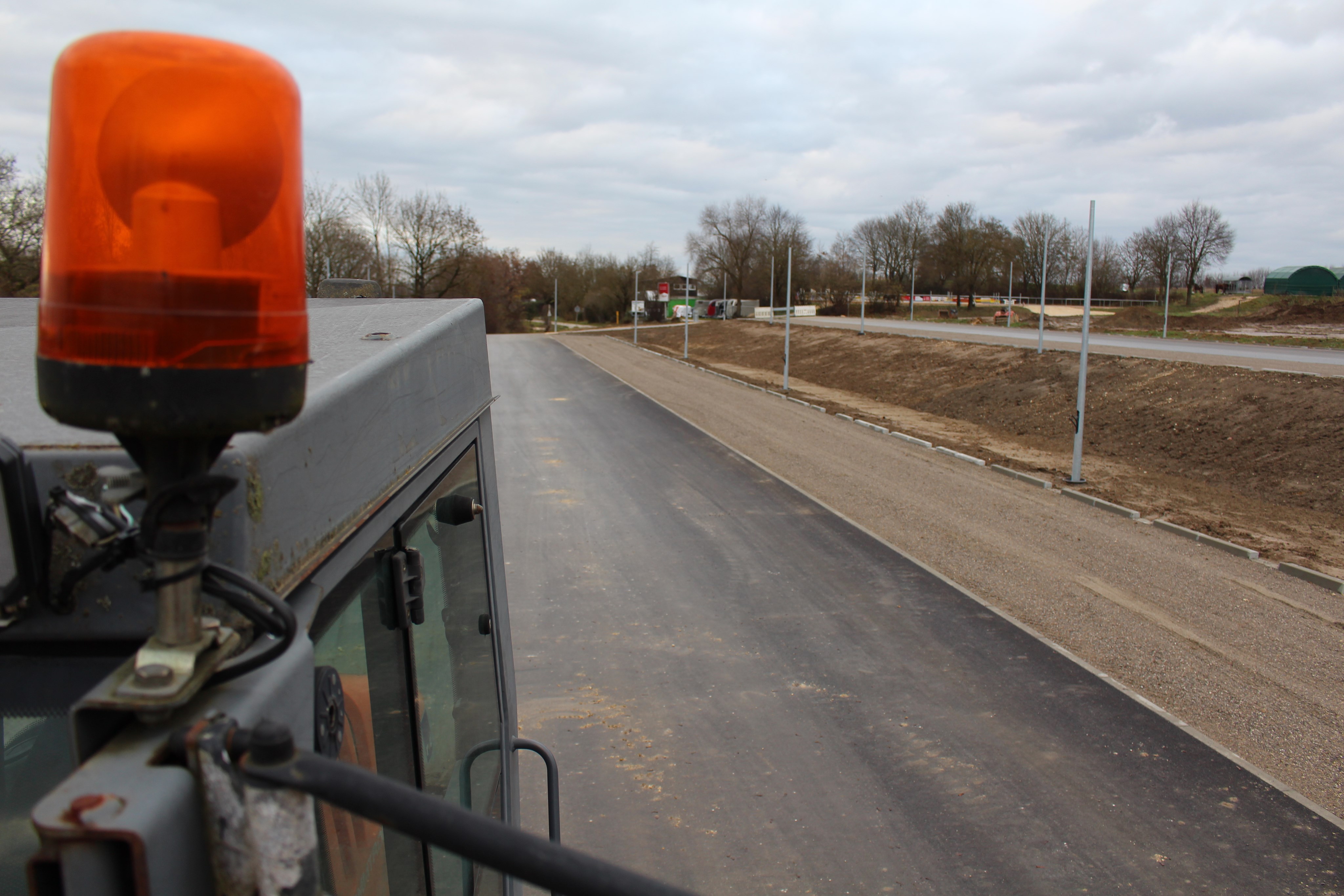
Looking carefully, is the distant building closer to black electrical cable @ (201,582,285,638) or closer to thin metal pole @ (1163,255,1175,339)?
thin metal pole @ (1163,255,1175,339)

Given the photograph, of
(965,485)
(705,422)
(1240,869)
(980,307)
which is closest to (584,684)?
(1240,869)

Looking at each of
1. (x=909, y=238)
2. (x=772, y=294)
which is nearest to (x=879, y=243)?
(x=909, y=238)

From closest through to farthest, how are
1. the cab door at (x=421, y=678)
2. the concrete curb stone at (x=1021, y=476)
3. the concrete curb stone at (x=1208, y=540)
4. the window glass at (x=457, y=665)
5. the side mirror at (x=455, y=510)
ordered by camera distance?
1. the cab door at (x=421, y=678)
2. the window glass at (x=457, y=665)
3. the side mirror at (x=455, y=510)
4. the concrete curb stone at (x=1208, y=540)
5. the concrete curb stone at (x=1021, y=476)

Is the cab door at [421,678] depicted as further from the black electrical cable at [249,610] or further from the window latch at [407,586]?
the black electrical cable at [249,610]

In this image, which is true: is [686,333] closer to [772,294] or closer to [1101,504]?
[772,294]

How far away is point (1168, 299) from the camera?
51.5 metres

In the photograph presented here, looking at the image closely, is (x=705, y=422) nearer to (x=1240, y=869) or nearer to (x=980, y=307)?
(x=1240, y=869)

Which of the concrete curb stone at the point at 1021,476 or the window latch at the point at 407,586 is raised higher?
the window latch at the point at 407,586

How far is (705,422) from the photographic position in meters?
23.5

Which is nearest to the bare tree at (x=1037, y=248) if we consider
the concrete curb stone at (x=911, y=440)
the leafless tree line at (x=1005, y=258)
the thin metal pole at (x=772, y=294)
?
the leafless tree line at (x=1005, y=258)

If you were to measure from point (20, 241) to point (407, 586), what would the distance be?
11.8 meters

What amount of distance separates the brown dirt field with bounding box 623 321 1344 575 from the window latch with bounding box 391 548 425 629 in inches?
529

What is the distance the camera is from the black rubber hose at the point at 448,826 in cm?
76

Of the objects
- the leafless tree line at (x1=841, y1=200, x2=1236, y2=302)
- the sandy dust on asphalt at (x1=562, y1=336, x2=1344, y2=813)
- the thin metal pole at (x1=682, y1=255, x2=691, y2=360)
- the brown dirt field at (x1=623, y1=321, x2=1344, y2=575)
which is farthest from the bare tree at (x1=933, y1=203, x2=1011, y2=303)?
the sandy dust on asphalt at (x1=562, y1=336, x2=1344, y2=813)
